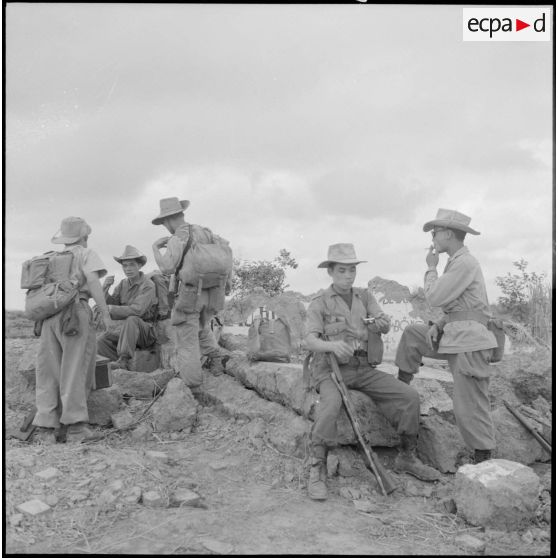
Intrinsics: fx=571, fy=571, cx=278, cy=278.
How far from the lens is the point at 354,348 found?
5176mm

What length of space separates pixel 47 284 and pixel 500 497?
4579 millimetres

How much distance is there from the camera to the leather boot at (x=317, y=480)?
14.8ft

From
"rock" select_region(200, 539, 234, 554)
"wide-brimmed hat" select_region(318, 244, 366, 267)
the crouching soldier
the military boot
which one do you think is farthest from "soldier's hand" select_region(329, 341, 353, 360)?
"rock" select_region(200, 539, 234, 554)

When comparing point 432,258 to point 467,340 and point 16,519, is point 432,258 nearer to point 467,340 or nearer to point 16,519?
point 467,340

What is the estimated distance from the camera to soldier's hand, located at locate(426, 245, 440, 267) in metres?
5.23

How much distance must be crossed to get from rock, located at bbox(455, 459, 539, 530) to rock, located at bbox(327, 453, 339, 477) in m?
1.13

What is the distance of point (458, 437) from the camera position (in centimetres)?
534

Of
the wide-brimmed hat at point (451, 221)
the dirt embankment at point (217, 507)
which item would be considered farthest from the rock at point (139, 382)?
the wide-brimmed hat at point (451, 221)

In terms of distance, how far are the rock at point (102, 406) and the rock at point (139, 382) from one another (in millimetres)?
475

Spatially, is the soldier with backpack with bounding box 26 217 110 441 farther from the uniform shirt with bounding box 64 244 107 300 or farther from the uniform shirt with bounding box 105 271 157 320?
the uniform shirt with bounding box 105 271 157 320

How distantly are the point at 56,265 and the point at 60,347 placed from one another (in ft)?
2.84

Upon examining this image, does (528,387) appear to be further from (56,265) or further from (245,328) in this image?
(56,265)

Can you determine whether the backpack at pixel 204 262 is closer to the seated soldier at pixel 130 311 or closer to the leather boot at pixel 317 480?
the seated soldier at pixel 130 311

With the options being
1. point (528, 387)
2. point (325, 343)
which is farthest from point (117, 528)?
point (528, 387)
